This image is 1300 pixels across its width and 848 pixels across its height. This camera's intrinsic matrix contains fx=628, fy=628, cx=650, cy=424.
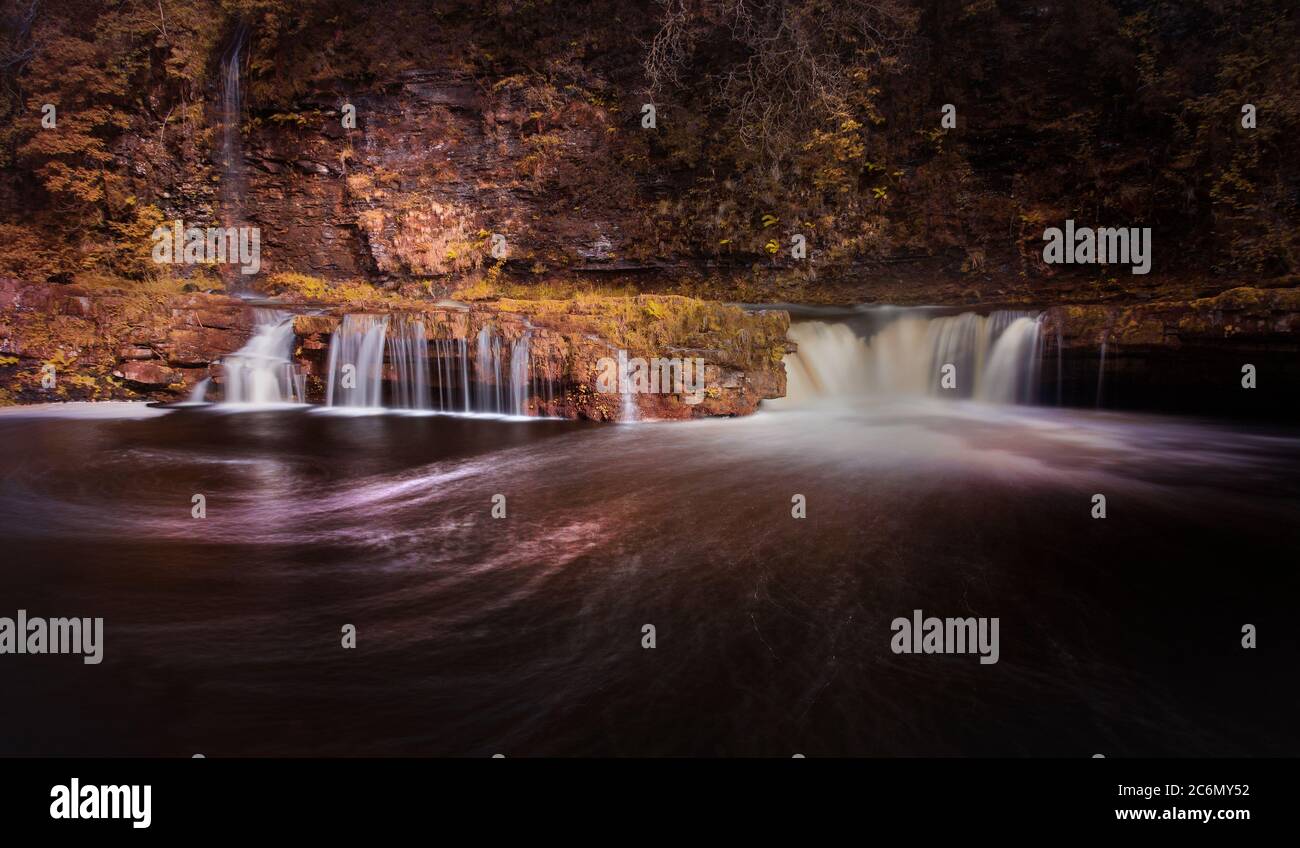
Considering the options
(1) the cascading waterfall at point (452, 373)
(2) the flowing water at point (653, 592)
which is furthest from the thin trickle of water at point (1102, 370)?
(1) the cascading waterfall at point (452, 373)

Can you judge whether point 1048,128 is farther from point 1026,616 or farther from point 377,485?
point 377,485

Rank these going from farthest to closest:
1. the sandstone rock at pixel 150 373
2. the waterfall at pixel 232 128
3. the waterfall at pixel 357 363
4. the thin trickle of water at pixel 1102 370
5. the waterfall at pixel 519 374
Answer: the waterfall at pixel 232 128 → the sandstone rock at pixel 150 373 → the waterfall at pixel 357 363 → the waterfall at pixel 519 374 → the thin trickle of water at pixel 1102 370

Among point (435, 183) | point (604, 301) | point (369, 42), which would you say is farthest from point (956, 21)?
point (369, 42)

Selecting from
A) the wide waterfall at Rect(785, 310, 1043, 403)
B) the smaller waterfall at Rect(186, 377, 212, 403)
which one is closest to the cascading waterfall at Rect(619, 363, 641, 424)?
the wide waterfall at Rect(785, 310, 1043, 403)

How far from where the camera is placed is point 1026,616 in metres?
3.55

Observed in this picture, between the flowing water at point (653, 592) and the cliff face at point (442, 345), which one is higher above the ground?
the cliff face at point (442, 345)

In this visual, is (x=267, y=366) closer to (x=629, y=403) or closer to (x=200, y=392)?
(x=200, y=392)

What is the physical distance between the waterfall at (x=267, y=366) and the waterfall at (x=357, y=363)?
77cm

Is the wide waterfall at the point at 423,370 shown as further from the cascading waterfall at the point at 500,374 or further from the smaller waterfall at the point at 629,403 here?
the smaller waterfall at the point at 629,403

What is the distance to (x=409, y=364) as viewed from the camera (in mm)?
10859

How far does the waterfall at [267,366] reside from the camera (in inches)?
447

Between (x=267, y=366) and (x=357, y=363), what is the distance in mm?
1804

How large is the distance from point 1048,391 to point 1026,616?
27.7 feet

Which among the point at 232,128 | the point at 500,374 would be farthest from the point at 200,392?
the point at 232,128
